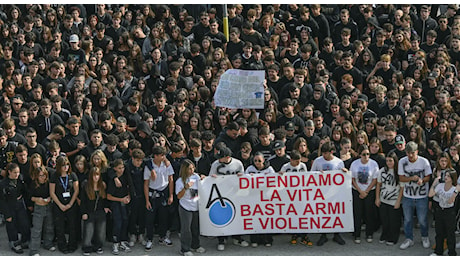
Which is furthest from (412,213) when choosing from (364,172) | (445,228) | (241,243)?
(241,243)

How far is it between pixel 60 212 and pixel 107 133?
1838mm

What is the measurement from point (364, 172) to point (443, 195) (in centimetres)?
126

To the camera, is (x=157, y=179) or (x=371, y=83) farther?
(x=371, y=83)

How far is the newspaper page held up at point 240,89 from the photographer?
15.2m

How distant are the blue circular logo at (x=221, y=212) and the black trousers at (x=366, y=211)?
6.08ft

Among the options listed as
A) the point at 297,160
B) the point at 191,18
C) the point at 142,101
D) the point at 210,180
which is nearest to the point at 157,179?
the point at 210,180

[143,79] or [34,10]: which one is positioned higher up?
[34,10]

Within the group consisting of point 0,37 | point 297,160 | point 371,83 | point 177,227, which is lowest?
point 177,227

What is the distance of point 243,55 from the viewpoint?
17.2m

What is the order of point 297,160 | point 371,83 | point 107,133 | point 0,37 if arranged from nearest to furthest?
1. point 297,160
2. point 107,133
3. point 371,83
4. point 0,37

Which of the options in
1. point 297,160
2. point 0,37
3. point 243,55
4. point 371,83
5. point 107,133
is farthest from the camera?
point 0,37

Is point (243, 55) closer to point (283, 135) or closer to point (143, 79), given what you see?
point (143, 79)

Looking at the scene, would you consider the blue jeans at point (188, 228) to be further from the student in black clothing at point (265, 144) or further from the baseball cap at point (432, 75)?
the baseball cap at point (432, 75)

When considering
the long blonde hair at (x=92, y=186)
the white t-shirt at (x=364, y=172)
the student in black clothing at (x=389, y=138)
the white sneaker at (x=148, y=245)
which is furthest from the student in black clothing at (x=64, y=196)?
the student in black clothing at (x=389, y=138)
